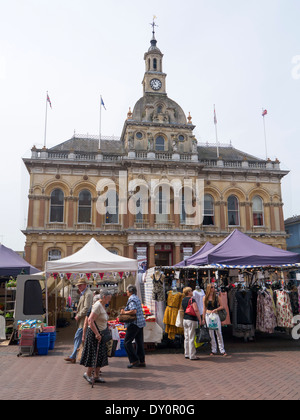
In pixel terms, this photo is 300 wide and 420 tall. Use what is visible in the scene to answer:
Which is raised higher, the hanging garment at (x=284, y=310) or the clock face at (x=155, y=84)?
the clock face at (x=155, y=84)

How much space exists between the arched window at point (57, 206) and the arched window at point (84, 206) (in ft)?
4.70

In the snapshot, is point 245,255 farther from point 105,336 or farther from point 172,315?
point 105,336

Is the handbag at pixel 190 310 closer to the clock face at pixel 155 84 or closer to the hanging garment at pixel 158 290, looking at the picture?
the hanging garment at pixel 158 290

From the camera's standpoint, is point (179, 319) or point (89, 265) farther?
point (89, 265)

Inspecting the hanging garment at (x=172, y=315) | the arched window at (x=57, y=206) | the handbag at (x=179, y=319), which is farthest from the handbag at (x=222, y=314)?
the arched window at (x=57, y=206)

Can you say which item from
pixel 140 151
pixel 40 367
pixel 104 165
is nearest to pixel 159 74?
pixel 140 151

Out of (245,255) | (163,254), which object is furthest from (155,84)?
(245,255)

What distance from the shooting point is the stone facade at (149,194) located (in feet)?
88.0

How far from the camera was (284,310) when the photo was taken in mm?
11453

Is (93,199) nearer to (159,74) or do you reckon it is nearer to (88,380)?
(159,74)

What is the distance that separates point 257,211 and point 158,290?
21244 millimetres

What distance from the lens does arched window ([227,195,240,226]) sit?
29672mm

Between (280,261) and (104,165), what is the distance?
18.7 meters

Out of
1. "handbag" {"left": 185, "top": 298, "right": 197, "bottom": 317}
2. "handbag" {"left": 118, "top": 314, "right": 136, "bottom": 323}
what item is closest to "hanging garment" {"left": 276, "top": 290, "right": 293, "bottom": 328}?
"handbag" {"left": 185, "top": 298, "right": 197, "bottom": 317}
